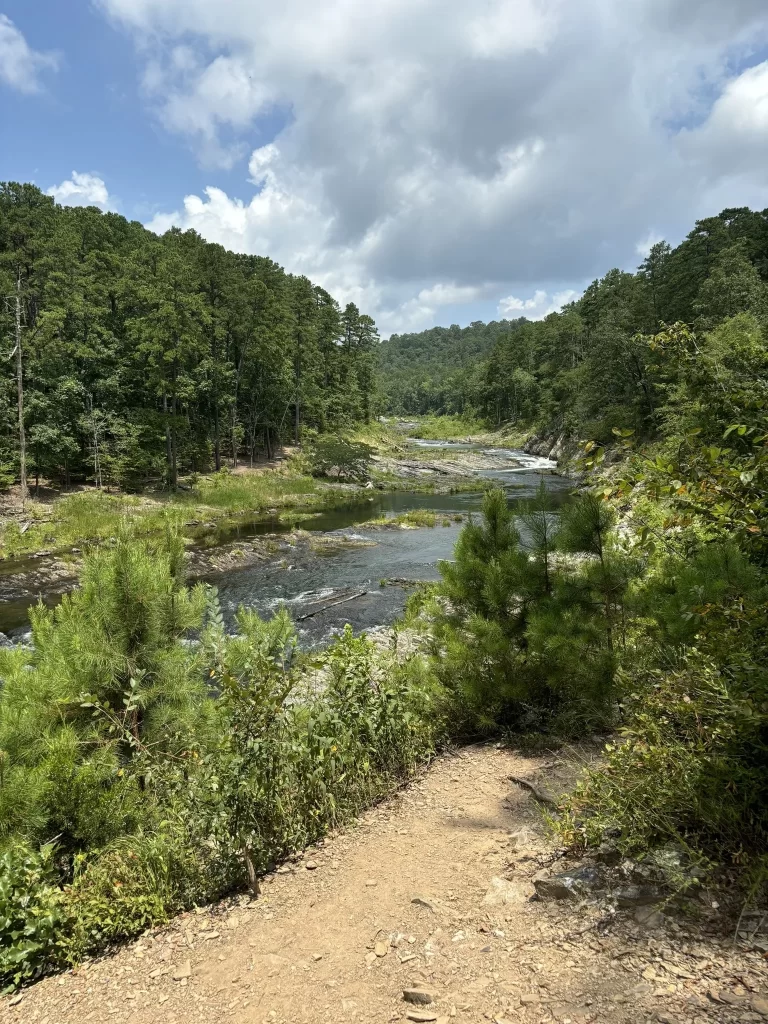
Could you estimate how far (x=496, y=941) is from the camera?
2.93m

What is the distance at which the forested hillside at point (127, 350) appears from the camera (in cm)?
2933

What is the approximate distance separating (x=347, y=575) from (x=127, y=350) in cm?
2563

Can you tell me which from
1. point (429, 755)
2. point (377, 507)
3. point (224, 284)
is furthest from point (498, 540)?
point (224, 284)

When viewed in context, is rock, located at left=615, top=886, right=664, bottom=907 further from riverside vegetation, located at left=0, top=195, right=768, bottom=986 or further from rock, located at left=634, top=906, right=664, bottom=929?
riverside vegetation, located at left=0, top=195, right=768, bottom=986

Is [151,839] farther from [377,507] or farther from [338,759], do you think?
[377,507]

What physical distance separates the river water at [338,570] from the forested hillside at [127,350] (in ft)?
36.0

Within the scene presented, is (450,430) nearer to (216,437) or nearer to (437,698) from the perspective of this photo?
(216,437)

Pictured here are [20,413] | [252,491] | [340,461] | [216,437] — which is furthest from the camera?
[340,461]

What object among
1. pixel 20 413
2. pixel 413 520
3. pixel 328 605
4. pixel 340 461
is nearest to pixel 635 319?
pixel 340 461

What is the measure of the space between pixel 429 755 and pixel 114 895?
298 cm

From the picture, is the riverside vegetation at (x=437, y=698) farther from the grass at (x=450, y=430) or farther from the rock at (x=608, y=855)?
the grass at (x=450, y=430)

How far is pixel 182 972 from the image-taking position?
3.28 metres

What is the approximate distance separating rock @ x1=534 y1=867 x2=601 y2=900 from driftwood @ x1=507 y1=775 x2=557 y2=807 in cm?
90

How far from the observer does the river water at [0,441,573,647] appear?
1487 cm
